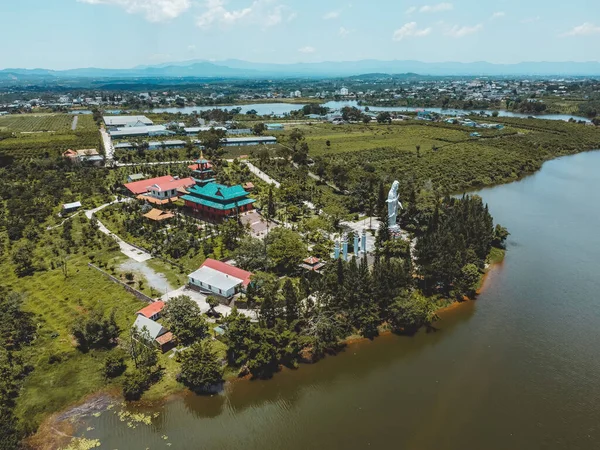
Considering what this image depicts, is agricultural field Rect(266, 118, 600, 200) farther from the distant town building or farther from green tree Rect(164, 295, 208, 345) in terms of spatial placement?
the distant town building

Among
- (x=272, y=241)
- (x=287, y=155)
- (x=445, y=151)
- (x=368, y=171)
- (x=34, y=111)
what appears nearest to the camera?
(x=272, y=241)

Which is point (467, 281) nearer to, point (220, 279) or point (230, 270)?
point (230, 270)

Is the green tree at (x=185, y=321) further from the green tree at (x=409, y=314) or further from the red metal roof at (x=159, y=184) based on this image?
the red metal roof at (x=159, y=184)

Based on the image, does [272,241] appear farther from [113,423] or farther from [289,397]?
[113,423]

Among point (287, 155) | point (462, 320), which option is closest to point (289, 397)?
point (462, 320)

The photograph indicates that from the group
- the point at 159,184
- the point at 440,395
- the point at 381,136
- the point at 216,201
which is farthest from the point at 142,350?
the point at 381,136

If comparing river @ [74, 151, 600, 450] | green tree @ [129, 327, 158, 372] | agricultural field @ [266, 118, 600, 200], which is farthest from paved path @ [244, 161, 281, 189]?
green tree @ [129, 327, 158, 372]
